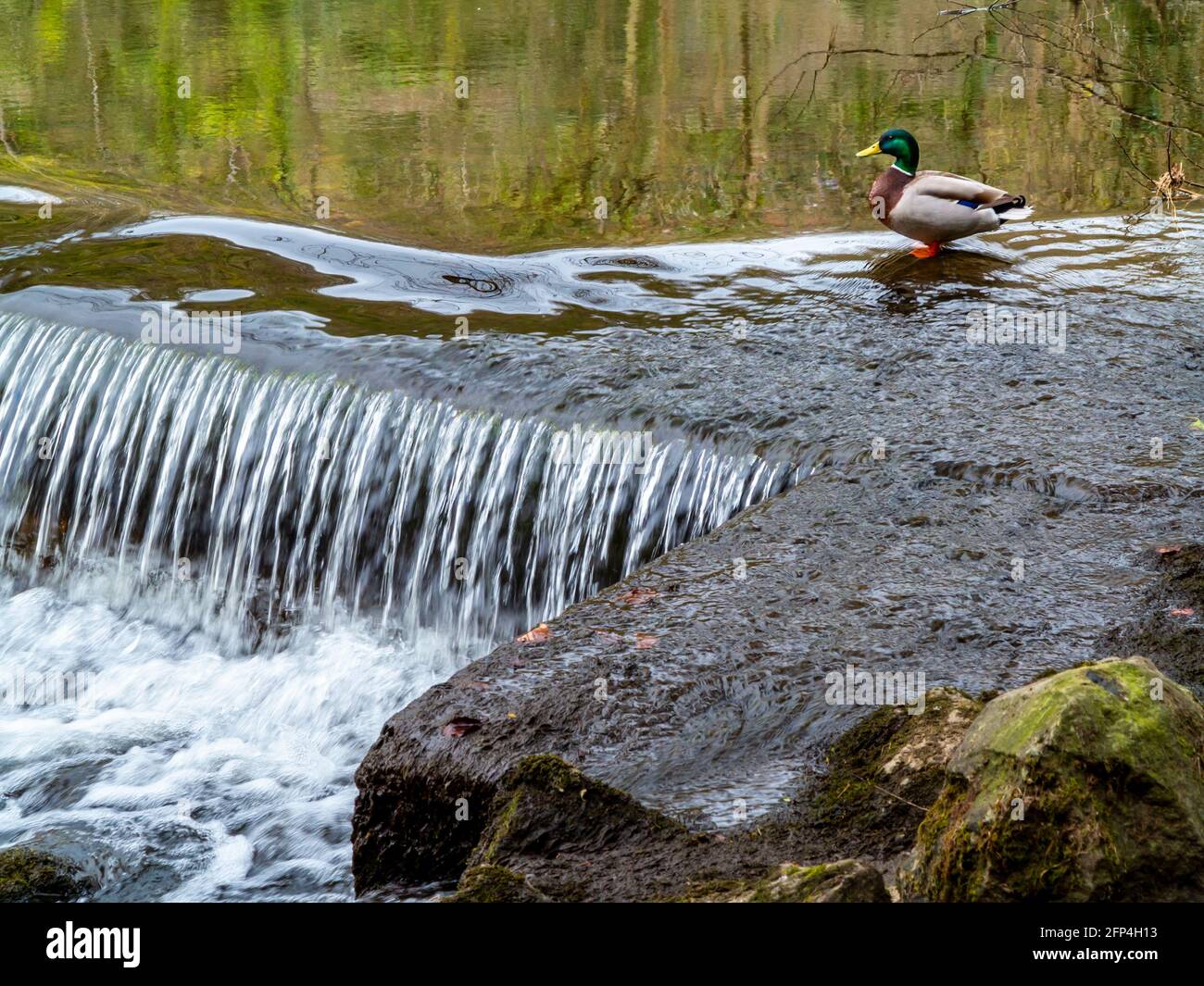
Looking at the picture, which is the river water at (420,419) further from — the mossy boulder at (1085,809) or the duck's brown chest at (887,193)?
the mossy boulder at (1085,809)

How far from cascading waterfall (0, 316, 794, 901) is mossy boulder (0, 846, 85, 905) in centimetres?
17

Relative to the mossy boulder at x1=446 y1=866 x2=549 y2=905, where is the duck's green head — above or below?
above

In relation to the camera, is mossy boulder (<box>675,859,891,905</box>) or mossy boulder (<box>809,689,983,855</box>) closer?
mossy boulder (<box>675,859,891,905</box>)

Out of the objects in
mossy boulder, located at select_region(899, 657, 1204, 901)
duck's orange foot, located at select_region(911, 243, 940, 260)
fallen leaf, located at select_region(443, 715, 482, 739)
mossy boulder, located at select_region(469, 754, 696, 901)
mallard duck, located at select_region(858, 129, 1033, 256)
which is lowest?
mossy boulder, located at select_region(469, 754, 696, 901)

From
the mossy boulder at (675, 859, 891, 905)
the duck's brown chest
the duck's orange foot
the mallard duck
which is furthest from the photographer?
the duck's orange foot

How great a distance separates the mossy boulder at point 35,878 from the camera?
454 cm

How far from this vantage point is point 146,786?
5.92m

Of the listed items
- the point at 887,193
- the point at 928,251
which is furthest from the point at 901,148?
the point at 928,251

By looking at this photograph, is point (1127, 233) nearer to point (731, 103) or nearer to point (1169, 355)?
point (1169, 355)

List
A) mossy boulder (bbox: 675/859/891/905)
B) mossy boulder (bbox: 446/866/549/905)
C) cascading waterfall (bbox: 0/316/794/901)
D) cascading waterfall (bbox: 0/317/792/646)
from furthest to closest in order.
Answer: cascading waterfall (bbox: 0/317/792/646) < cascading waterfall (bbox: 0/316/794/901) < mossy boulder (bbox: 446/866/549/905) < mossy boulder (bbox: 675/859/891/905)

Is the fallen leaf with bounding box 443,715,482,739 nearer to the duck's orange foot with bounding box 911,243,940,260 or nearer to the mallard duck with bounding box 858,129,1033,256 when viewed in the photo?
the mallard duck with bounding box 858,129,1033,256

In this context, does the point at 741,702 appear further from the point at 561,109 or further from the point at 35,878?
the point at 561,109

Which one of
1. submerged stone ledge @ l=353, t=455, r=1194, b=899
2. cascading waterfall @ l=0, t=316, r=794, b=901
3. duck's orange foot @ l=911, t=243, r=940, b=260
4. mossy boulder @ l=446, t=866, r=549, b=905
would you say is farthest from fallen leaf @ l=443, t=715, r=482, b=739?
duck's orange foot @ l=911, t=243, r=940, b=260

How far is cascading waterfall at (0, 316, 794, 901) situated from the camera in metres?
5.72
